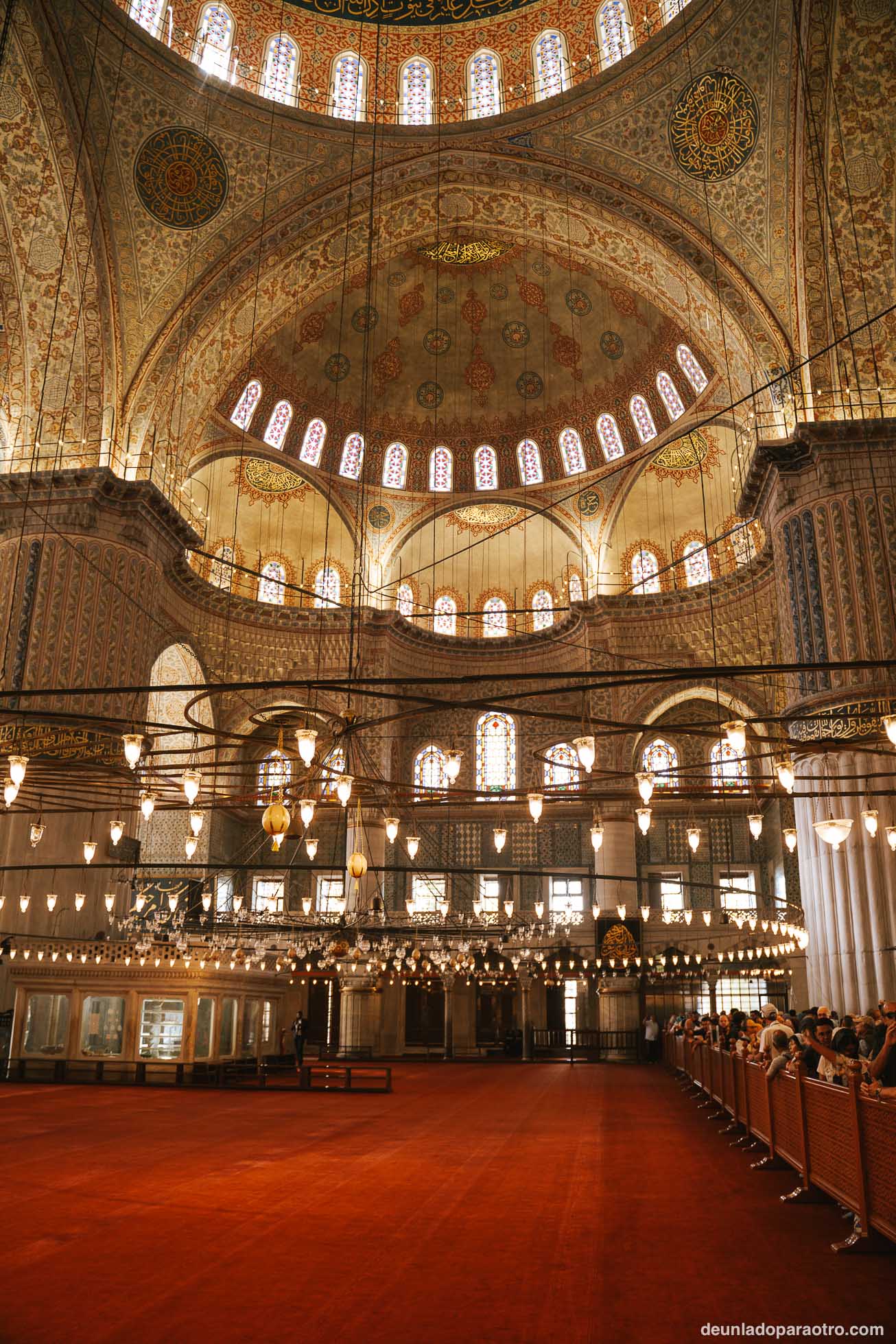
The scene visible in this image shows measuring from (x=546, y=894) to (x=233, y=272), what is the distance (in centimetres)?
1781

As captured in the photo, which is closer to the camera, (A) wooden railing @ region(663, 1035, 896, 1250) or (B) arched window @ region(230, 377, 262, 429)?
(A) wooden railing @ region(663, 1035, 896, 1250)

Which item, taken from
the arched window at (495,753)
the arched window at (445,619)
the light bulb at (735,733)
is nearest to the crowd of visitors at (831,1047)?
the light bulb at (735,733)

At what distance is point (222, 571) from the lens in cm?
2669

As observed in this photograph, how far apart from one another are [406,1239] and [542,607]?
78.3ft

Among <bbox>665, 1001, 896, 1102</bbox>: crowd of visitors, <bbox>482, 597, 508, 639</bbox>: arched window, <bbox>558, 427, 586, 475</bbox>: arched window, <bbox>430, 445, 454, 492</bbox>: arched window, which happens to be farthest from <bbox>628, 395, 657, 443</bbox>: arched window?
<bbox>665, 1001, 896, 1102</bbox>: crowd of visitors

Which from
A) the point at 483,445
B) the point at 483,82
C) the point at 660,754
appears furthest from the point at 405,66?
the point at 660,754

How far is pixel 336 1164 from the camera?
28.5ft

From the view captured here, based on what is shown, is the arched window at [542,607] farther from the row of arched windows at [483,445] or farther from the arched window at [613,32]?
the arched window at [613,32]

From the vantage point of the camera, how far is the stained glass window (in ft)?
65.2

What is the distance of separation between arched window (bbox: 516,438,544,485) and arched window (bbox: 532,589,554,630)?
3166 mm

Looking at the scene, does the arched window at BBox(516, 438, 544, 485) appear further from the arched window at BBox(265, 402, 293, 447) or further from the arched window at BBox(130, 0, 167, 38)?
the arched window at BBox(130, 0, 167, 38)

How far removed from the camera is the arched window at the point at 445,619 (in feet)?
96.0

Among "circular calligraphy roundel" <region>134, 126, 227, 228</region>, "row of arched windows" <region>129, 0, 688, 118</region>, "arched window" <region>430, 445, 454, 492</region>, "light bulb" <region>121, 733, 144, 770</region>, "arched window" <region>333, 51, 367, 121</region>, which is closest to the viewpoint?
"light bulb" <region>121, 733, 144, 770</region>

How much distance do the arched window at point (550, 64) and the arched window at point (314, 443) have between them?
32.8 feet
